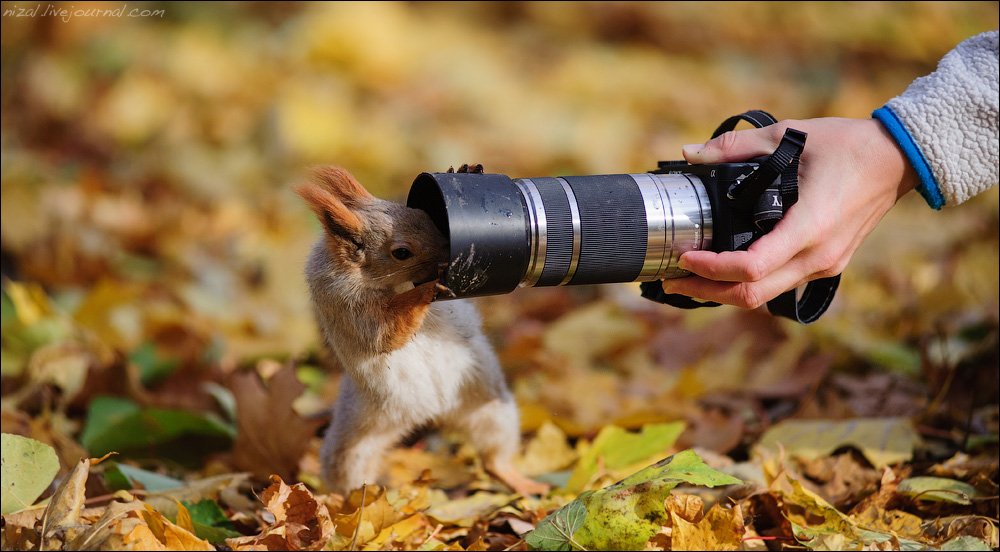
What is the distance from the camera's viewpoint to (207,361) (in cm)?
230

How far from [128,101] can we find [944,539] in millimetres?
4214

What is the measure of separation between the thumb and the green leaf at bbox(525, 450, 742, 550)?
1.61 ft

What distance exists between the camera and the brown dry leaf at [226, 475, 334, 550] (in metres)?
1.15

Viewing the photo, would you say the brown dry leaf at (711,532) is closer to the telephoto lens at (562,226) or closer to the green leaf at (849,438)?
the telephoto lens at (562,226)

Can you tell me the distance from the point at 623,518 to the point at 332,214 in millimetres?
591

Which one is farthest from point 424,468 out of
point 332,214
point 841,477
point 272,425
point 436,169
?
point 436,169

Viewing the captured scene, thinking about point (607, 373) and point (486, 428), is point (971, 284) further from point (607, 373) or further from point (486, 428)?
point (486, 428)

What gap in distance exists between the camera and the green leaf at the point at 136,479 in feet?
4.81

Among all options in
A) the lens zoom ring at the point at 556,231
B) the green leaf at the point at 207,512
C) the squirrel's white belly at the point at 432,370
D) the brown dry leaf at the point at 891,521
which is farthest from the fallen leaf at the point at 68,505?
the brown dry leaf at the point at 891,521

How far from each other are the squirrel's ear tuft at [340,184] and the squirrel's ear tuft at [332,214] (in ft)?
0.04

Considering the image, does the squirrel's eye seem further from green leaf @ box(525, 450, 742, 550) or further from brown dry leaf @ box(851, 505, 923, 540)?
brown dry leaf @ box(851, 505, 923, 540)

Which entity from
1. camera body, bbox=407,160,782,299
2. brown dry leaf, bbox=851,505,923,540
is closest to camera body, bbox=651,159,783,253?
camera body, bbox=407,160,782,299

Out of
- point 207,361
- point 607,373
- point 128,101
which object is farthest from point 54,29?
point 607,373

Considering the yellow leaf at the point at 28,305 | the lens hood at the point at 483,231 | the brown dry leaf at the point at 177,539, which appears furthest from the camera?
the yellow leaf at the point at 28,305
